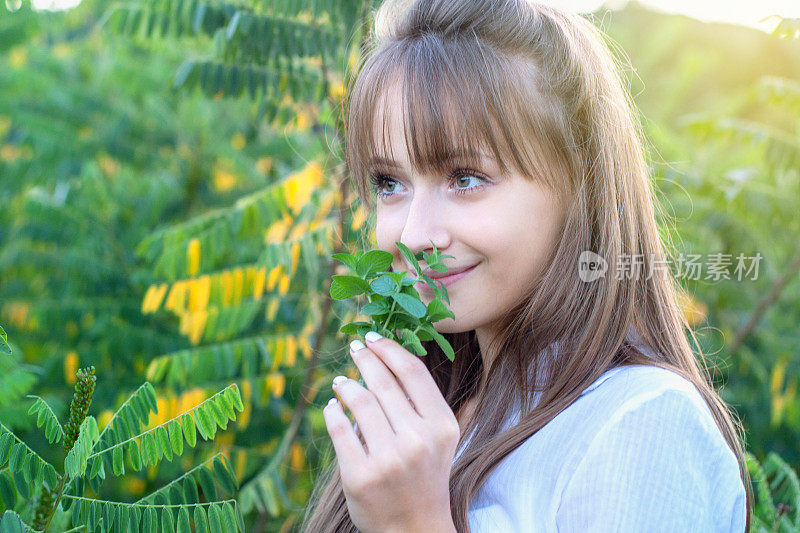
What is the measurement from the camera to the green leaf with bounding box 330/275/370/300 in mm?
1218

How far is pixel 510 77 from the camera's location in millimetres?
1515

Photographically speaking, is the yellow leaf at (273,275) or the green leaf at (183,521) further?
the yellow leaf at (273,275)

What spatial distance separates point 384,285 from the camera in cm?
120

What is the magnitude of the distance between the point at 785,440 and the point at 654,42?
400cm

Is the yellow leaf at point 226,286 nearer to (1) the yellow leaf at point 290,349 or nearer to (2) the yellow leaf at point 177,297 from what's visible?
(2) the yellow leaf at point 177,297

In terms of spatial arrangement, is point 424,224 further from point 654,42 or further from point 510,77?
point 654,42

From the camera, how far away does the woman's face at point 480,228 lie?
144 cm

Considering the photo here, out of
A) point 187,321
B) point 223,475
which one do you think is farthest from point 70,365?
point 223,475

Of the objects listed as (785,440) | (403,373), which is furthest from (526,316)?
(785,440)

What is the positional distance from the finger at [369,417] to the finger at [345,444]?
0.06ft

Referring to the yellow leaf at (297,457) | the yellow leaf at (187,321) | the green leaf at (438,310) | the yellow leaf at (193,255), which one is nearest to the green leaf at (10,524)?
the green leaf at (438,310)

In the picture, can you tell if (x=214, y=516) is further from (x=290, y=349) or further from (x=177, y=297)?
(x=177, y=297)

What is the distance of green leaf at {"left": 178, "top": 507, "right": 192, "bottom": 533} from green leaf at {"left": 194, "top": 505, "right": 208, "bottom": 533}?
14 millimetres

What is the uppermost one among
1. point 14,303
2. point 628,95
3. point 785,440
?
point 628,95
